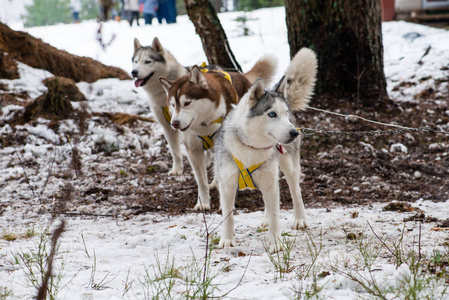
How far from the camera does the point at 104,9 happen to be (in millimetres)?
1046

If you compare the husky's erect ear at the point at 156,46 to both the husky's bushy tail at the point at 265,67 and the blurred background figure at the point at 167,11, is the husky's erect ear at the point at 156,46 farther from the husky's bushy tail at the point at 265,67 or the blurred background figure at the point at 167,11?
the blurred background figure at the point at 167,11

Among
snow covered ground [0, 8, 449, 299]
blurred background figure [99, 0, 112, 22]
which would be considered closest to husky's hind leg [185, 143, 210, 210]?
snow covered ground [0, 8, 449, 299]

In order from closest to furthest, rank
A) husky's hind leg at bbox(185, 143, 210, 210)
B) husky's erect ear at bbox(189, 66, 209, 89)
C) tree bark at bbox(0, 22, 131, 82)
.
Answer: husky's erect ear at bbox(189, 66, 209, 89)
husky's hind leg at bbox(185, 143, 210, 210)
tree bark at bbox(0, 22, 131, 82)

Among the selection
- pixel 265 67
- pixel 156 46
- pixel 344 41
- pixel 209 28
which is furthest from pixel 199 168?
pixel 344 41

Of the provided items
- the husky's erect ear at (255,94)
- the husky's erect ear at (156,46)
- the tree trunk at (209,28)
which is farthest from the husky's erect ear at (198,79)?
the tree trunk at (209,28)

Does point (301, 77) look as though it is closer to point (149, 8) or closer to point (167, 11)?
point (149, 8)

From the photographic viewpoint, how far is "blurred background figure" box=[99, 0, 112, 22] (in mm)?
1020

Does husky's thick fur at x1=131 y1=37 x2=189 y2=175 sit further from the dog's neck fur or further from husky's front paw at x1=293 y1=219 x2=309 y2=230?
husky's front paw at x1=293 y1=219 x2=309 y2=230

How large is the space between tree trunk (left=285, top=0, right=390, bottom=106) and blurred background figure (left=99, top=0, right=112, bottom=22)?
596 cm

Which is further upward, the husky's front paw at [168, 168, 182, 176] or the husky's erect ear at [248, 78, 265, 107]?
the husky's erect ear at [248, 78, 265, 107]

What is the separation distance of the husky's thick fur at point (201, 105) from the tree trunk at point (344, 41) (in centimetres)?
241

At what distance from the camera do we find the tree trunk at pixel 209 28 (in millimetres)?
6898

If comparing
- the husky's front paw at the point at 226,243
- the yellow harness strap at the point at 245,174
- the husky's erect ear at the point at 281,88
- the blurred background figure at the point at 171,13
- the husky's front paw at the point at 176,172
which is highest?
the blurred background figure at the point at 171,13

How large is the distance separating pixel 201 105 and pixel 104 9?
10.1 feet
